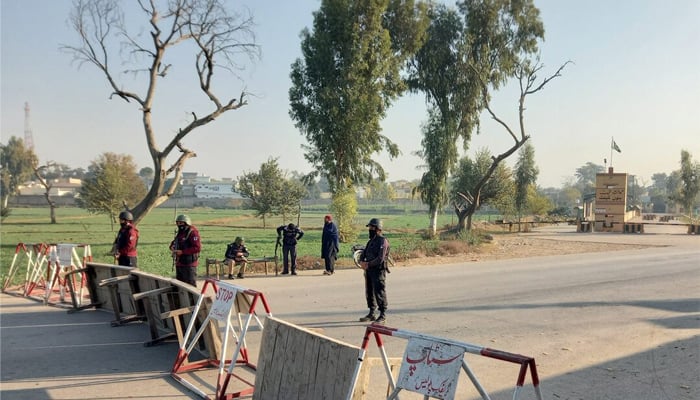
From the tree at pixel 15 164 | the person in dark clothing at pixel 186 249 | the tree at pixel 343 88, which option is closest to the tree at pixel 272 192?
the tree at pixel 343 88

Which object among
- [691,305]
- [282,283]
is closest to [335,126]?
[282,283]

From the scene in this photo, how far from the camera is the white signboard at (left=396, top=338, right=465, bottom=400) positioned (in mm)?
3762

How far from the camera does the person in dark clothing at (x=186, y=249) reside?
383 inches

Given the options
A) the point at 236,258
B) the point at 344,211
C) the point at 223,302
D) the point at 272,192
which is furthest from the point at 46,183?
the point at 223,302

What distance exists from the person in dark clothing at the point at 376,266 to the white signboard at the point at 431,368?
5.09 m

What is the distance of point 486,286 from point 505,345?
20.7 ft

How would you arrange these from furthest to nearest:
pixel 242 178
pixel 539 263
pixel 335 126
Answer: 1. pixel 242 178
2. pixel 335 126
3. pixel 539 263

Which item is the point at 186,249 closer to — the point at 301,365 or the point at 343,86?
the point at 301,365

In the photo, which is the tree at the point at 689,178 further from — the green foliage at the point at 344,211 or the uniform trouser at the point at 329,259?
the uniform trouser at the point at 329,259

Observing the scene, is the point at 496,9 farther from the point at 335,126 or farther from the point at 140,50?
the point at 140,50

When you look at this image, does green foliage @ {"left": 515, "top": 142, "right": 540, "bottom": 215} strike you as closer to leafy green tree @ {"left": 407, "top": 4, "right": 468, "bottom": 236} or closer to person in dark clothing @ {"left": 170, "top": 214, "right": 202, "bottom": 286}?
leafy green tree @ {"left": 407, "top": 4, "right": 468, "bottom": 236}

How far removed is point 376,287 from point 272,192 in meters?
36.3

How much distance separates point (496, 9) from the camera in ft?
118

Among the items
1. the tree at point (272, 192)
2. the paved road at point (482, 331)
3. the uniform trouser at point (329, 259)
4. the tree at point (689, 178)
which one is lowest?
the paved road at point (482, 331)
